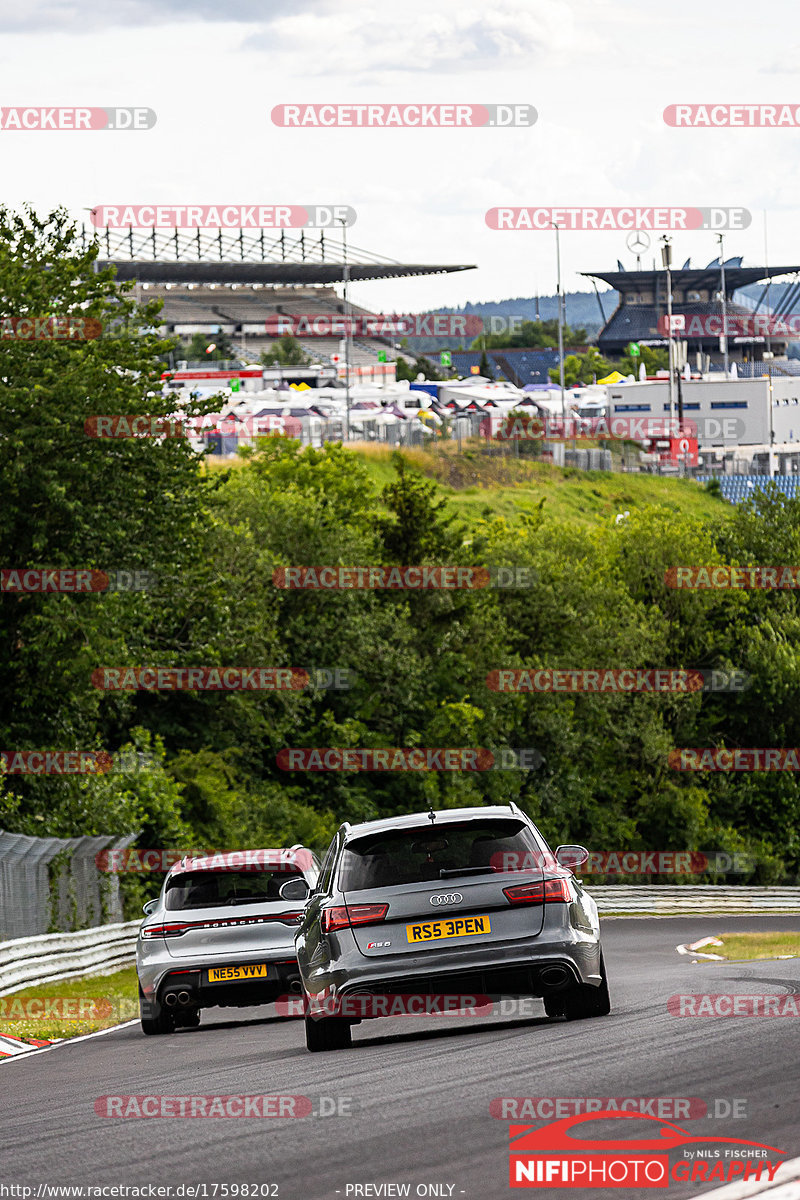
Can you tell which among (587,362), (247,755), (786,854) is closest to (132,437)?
(247,755)

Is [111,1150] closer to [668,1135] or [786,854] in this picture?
[668,1135]

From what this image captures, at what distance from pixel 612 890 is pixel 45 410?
18591 mm

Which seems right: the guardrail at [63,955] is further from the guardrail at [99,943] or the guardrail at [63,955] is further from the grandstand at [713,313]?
the grandstand at [713,313]

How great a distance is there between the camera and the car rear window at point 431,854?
10078 millimetres

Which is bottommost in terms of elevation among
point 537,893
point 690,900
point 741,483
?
point 690,900

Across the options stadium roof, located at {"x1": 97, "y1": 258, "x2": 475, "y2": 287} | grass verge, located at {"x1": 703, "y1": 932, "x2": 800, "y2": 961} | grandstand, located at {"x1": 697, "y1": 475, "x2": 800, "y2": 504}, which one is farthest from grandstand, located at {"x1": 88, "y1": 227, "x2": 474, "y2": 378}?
grass verge, located at {"x1": 703, "y1": 932, "x2": 800, "y2": 961}

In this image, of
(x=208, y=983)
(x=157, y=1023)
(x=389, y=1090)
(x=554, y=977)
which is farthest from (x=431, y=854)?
(x=157, y=1023)

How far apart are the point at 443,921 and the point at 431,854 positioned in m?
0.44

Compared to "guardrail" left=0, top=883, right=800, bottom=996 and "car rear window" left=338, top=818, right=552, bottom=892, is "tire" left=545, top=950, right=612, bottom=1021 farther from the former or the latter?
"guardrail" left=0, top=883, right=800, bottom=996

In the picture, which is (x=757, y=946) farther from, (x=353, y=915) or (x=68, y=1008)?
(x=353, y=915)

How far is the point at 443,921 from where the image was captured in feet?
32.4

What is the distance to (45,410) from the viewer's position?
2880 centimetres

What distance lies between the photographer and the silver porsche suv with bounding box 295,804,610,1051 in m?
9.84

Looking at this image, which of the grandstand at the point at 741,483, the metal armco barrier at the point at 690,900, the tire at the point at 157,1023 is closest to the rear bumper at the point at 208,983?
the tire at the point at 157,1023
